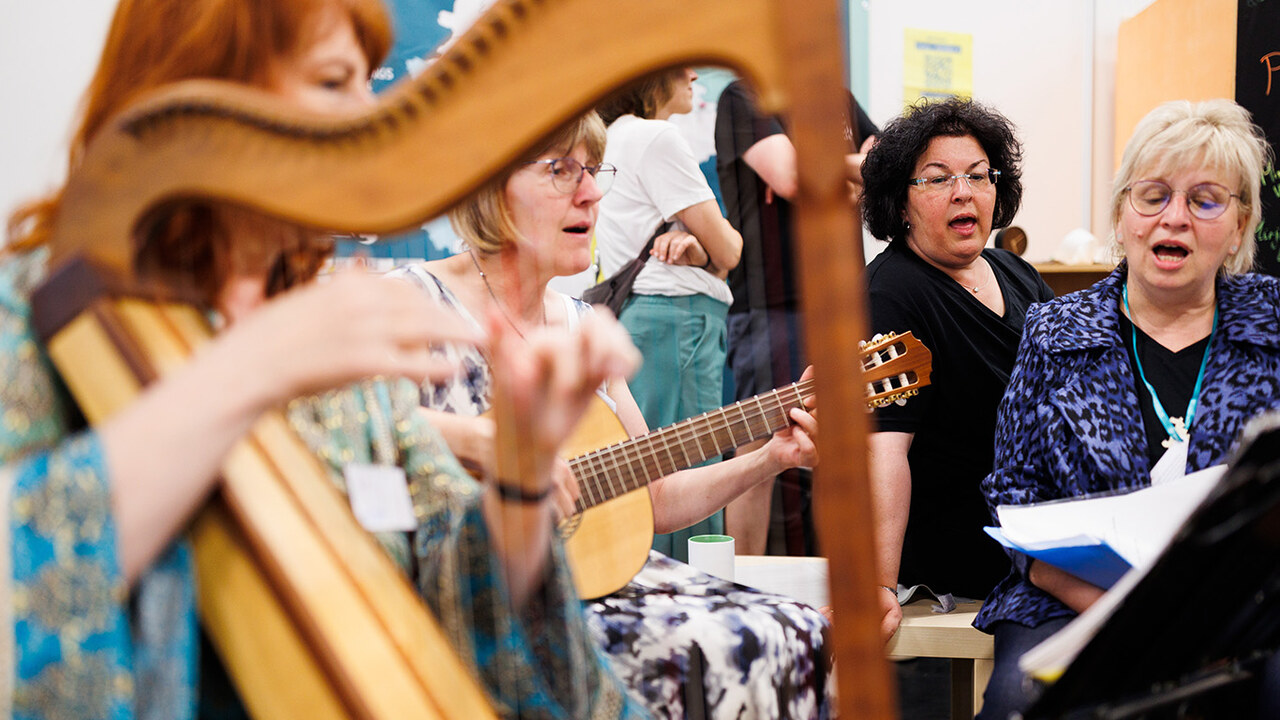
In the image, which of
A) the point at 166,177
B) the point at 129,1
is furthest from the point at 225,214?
the point at 129,1

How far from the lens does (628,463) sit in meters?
1.32

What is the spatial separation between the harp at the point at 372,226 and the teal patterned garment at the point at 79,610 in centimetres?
3

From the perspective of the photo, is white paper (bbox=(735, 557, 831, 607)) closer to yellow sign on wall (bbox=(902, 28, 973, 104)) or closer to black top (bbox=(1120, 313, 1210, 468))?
black top (bbox=(1120, 313, 1210, 468))

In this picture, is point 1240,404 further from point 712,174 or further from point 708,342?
point 712,174

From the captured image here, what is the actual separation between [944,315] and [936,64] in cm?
194

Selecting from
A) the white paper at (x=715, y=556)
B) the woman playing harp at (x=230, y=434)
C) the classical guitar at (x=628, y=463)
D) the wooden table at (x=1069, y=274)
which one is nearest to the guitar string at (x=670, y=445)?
the classical guitar at (x=628, y=463)

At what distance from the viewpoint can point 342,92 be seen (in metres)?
0.73

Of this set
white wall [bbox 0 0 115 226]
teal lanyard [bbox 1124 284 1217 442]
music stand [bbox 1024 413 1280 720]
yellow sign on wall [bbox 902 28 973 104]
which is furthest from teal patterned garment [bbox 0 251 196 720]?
yellow sign on wall [bbox 902 28 973 104]

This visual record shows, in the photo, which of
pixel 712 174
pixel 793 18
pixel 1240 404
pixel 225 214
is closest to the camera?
pixel 793 18

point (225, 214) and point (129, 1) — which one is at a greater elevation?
point (129, 1)

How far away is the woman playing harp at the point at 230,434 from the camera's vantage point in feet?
1.83

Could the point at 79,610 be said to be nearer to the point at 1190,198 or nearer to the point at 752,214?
the point at 752,214

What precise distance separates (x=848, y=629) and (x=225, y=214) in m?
0.51

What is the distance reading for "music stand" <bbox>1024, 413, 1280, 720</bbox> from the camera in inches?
24.5
